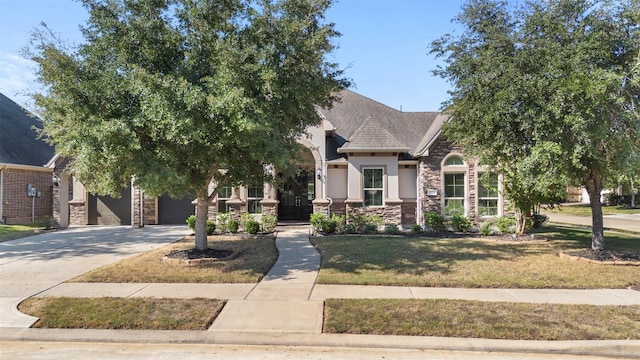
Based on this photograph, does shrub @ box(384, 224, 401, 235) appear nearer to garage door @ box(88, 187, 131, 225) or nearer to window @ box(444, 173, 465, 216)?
window @ box(444, 173, 465, 216)

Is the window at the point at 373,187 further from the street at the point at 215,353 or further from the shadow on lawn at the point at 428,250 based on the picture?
the street at the point at 215,353

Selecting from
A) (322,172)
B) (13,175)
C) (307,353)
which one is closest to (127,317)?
(307,353)

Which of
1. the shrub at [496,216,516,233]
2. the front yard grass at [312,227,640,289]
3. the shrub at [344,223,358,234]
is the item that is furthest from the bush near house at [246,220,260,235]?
the shrub at [496,216,516,233]

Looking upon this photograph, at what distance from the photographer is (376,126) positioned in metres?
17.1

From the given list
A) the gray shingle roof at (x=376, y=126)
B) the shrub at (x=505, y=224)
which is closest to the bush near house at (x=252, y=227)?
the gray shingle roof at (x=376, y=126)

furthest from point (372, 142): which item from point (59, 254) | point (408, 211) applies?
point (59, 254)

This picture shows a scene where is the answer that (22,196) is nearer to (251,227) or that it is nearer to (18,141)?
(18,141)

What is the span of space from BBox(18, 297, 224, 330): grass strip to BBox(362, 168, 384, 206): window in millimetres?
11343

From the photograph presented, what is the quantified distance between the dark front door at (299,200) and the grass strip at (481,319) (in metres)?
12.5

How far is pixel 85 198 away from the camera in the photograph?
17.7m

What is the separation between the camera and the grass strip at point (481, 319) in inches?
193

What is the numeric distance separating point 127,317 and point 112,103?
436cm

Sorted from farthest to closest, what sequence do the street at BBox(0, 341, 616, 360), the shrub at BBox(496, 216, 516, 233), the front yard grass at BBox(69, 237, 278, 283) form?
the shrub at BBox(496, 216, 516, 233), the front yard grass at BBox(69, 237, 278, 283), the street at BBox(0, 341, 616, 360)

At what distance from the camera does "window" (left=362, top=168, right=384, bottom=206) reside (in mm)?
16719
